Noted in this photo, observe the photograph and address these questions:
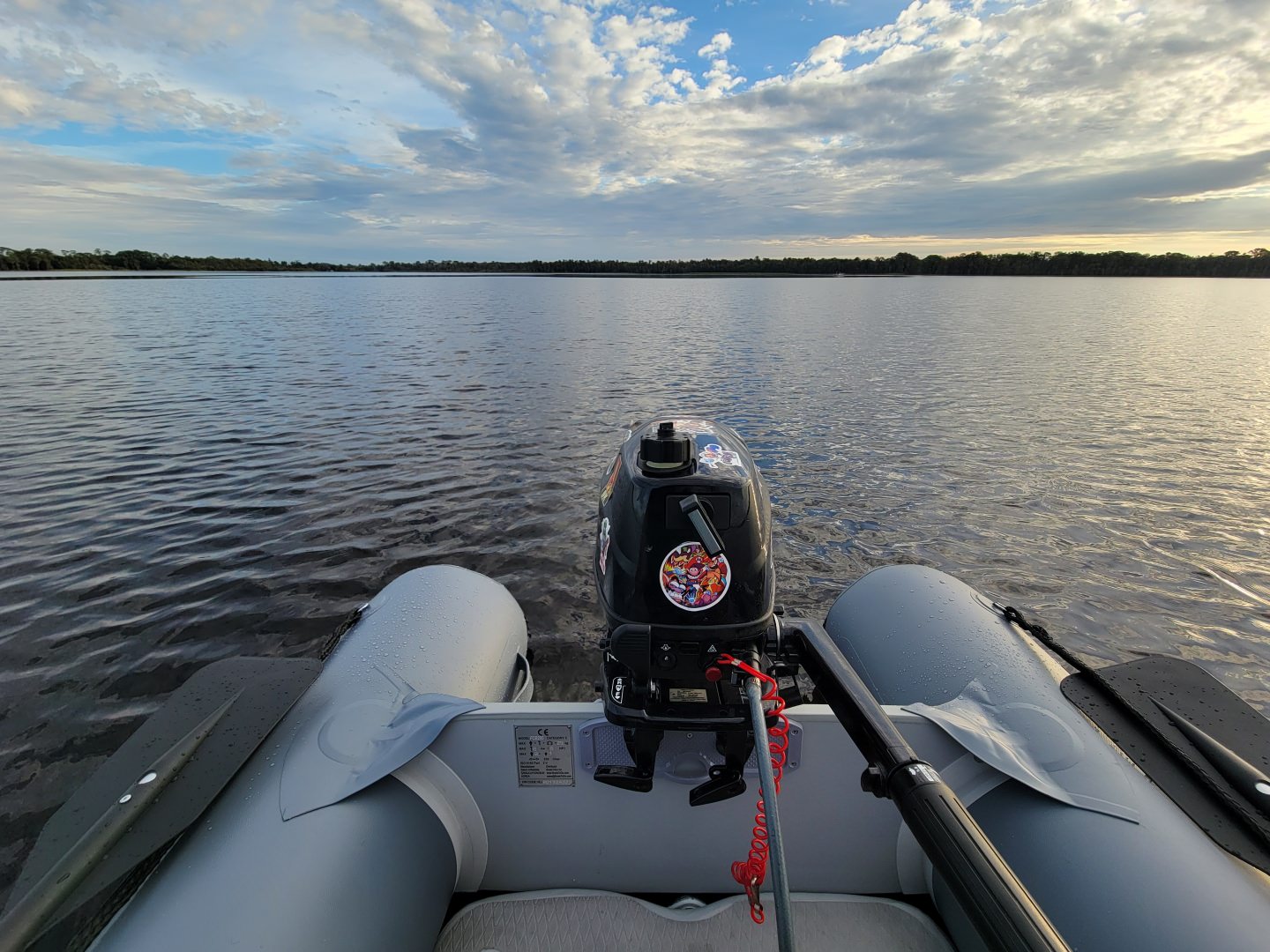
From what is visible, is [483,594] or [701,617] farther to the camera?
[483,594]

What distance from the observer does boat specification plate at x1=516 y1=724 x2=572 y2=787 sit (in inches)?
82.7

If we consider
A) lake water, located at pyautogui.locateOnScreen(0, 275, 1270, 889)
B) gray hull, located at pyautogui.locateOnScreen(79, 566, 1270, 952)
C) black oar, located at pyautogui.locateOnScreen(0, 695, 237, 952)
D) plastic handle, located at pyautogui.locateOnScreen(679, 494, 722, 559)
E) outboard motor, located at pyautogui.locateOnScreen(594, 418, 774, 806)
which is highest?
plastic handle, located at pyautogui.locateOnScreen(679, 494, 722, 559)

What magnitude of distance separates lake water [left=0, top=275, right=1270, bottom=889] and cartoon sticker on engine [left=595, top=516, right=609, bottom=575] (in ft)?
7.69

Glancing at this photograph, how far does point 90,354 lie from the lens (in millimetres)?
16234

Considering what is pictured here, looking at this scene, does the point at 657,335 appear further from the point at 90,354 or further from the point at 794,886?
the point at 794,886

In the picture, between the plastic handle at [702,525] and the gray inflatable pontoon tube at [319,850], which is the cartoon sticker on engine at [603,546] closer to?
the plastic handle at [702,525]

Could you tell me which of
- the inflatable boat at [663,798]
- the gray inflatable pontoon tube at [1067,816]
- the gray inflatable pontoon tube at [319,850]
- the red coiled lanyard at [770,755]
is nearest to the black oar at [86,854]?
the inflatable boat at [663,798]

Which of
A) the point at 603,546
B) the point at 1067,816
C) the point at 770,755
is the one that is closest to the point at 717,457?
the point at 603,546

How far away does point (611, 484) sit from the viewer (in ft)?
7.96

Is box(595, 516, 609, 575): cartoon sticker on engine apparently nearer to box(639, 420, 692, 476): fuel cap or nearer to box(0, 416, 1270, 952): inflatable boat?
box(0, 416, 1270, 952): inflatable boat

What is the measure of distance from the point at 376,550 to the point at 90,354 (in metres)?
15.5

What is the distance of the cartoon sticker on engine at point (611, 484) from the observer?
2.38m

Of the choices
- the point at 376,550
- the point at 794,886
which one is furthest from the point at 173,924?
the point at 376,550

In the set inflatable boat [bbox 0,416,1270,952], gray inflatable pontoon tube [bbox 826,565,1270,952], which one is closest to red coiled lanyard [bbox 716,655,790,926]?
inflatable boat [bbox 0,416,1270,952]
